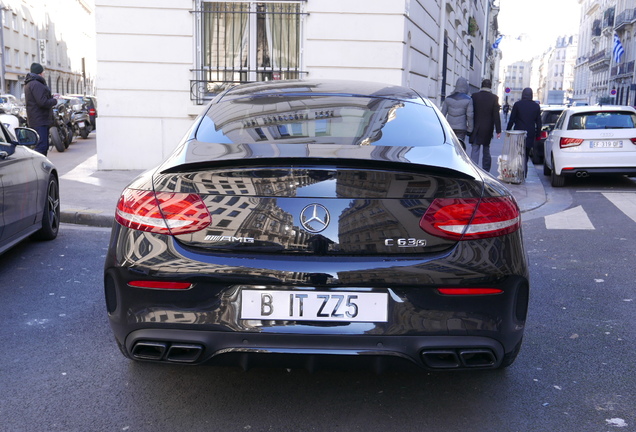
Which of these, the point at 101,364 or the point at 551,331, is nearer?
the point at 101,364

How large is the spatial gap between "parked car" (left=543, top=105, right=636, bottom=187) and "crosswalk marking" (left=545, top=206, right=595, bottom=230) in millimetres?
2680

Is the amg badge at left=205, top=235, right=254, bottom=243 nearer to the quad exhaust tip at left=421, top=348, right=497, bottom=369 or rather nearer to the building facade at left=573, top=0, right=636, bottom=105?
the quad exhaust tip at left=421, top=348, right=497, bottom=369

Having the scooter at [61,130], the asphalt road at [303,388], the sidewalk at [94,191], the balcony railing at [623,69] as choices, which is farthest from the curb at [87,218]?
the balcony railing at [623,69]

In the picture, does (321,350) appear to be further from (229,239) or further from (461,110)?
(461,110)

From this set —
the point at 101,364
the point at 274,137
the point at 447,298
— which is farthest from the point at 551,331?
the point at 101,364

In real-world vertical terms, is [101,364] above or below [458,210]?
below

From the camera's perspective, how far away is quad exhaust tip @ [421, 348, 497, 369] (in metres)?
2.87

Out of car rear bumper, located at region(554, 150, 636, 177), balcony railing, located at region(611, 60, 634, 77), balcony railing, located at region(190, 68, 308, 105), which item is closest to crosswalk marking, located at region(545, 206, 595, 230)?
car rear bumper, located at region(554, 150, 636, 177)

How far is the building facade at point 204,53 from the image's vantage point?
1240 cm

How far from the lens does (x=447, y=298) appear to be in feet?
9.34

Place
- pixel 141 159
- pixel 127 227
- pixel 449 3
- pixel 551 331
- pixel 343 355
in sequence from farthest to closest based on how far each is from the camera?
pixel 449 3 → pixel 141 159 → pixel 551 331 → pixel 127 227 → pixel 343 355

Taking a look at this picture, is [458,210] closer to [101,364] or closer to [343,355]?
[343,355]

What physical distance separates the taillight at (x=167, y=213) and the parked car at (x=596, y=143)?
10630 mm

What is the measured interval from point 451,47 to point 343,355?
2221 cm
